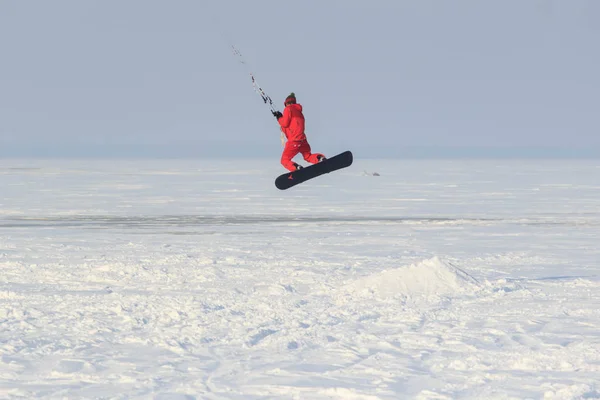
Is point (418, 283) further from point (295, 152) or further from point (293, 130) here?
point (293, 130)

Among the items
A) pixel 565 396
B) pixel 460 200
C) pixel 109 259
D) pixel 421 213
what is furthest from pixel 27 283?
pixel 460 200

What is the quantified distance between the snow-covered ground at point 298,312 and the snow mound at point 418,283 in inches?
1.1

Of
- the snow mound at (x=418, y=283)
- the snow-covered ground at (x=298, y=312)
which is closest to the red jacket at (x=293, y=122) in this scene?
the snow-covered ground at (x=298, y=312)

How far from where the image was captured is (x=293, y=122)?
13422mm

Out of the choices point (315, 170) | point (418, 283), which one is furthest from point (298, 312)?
point (315, 170)

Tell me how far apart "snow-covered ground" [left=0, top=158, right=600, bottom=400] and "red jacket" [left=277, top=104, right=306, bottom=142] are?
2.11 m

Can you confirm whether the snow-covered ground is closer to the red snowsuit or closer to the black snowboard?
the black snowboard

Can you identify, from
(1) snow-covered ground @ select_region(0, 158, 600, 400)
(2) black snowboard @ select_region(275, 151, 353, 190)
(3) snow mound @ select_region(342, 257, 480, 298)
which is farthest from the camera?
(2) black snowboard @ select_region(275, 151, 353, 190)

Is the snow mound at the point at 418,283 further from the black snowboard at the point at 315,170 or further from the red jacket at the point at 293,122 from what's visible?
the black snowboard at the point at 315,170

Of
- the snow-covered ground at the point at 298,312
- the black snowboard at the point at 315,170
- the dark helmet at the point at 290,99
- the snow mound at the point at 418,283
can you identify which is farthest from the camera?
the black snowboard at the point at 315,170

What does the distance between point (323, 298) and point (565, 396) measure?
5.25m

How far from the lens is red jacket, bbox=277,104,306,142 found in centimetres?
1334

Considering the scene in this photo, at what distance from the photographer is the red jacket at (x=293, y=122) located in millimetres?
13336

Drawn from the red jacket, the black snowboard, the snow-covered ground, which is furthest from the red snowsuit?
the snow-covered ground
